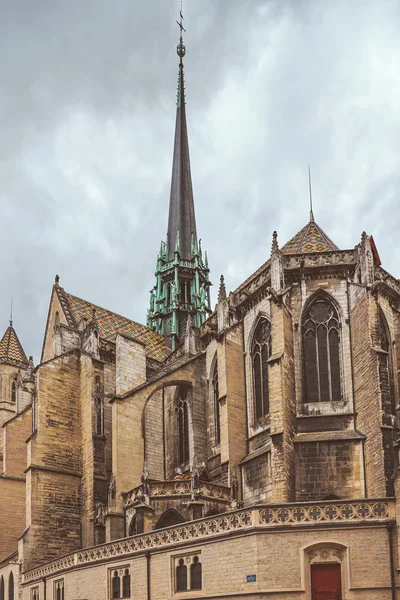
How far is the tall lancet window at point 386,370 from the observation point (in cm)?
2538

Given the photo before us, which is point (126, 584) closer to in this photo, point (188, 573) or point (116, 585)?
point (116, 585)

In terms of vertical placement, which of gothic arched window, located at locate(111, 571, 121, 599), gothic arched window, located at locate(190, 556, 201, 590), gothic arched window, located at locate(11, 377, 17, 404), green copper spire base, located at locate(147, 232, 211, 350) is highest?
green copper spire base, located at locate(147, 232, 211, 350)

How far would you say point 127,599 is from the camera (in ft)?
73.8

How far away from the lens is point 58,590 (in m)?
26.8

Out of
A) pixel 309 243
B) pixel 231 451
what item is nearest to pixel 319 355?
pixel 231 451

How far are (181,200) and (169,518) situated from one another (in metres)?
32.3

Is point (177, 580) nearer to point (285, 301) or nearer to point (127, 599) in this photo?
point (127, 599)

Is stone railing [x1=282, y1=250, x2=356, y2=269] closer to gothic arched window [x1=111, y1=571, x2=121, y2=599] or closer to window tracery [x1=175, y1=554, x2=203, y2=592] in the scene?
window tracery [x1=175, y1=554, x2=203, y2=592]

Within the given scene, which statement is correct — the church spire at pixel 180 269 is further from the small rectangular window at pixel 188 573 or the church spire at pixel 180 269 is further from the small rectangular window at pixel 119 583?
the small rectangular window at pixel 188 573

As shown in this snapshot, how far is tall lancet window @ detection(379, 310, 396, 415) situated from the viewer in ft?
83.3

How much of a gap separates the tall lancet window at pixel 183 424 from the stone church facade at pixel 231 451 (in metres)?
0.06

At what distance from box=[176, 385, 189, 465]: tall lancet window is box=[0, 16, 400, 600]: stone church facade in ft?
0.19

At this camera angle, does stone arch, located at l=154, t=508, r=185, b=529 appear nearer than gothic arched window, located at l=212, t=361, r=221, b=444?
Yes

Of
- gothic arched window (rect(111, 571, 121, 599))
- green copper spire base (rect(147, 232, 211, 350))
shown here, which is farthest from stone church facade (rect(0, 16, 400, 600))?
green copper spire base (rect(147, 232, 211, 350))
